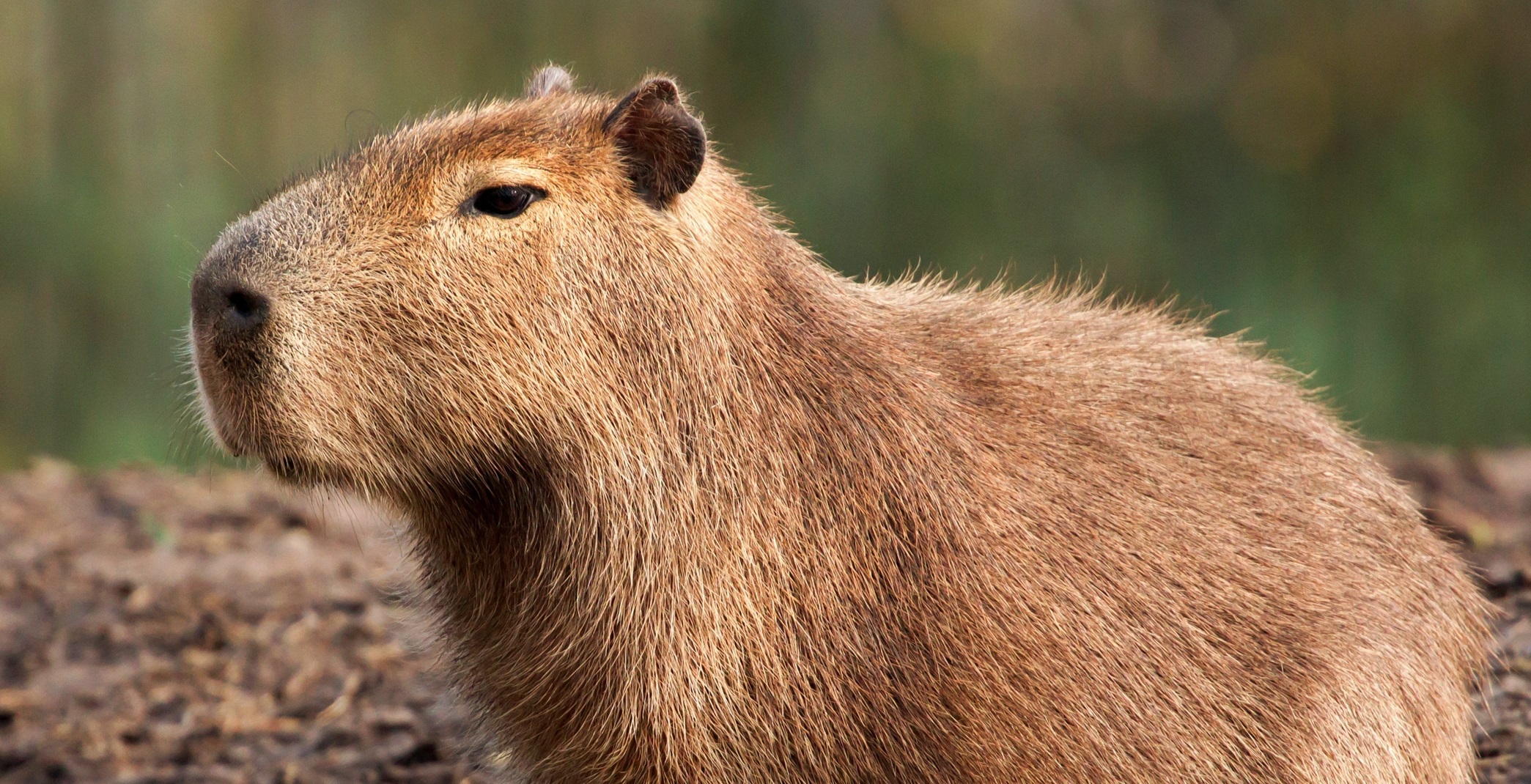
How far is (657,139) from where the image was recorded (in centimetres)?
271

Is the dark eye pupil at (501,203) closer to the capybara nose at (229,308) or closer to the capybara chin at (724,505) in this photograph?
the capybara chin at (724,505)

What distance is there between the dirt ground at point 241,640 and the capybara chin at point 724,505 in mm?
717

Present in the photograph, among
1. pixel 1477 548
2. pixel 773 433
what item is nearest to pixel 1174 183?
pixel 1477 548

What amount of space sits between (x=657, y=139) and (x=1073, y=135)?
6446 millimetres

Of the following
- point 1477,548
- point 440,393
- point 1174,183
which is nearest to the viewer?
point 440,393

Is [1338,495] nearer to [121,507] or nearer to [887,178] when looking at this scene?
[121,507]

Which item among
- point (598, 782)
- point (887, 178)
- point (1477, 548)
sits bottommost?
point (598, 782)

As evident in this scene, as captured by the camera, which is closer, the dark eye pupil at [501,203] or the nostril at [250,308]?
the nostril at [250,308]

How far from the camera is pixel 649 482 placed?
8.85 feet

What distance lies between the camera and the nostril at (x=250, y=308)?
252cm

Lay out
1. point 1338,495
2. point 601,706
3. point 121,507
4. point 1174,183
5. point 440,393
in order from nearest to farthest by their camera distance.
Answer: point 440,393 < point 601,706 < point 1338,495 < point 121,507 < point 1174,183

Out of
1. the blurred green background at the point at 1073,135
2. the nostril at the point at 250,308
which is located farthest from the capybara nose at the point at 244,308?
the blurred green background at the point at 1073,135

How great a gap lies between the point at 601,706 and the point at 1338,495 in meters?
1.58

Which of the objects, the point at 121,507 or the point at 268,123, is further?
the point at 268,123
